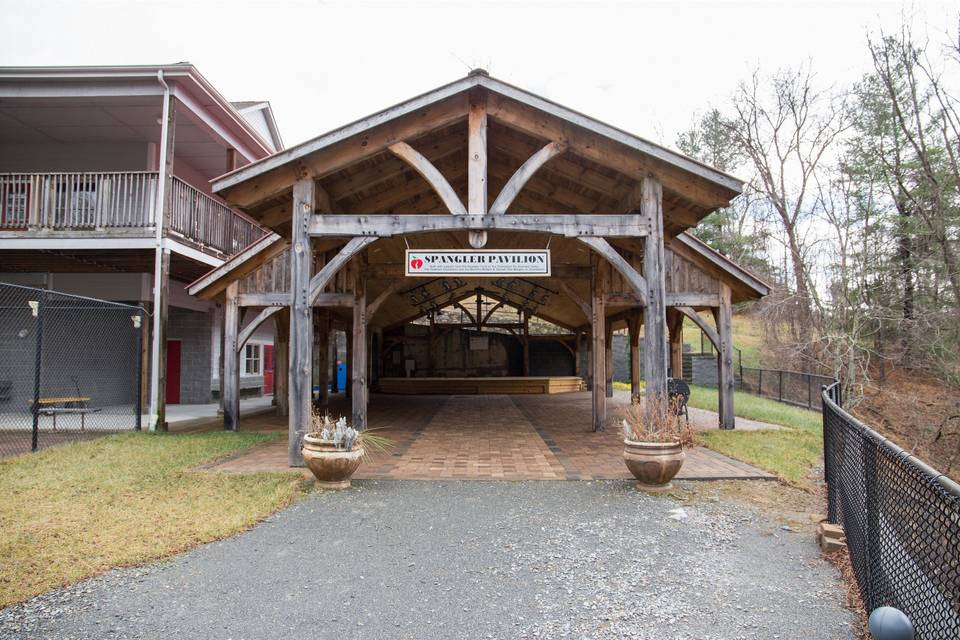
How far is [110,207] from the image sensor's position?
1127cm

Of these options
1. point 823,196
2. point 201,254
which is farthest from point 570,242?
point 823,196

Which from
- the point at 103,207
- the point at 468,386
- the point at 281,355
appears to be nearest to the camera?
the point at 103,207

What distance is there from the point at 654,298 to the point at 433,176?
9.89ft

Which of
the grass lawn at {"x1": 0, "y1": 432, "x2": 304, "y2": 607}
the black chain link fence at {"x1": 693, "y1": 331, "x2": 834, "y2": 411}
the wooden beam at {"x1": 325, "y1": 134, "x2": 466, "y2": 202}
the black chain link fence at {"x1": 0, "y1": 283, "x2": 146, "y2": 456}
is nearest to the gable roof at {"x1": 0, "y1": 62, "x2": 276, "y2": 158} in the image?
the black chain link fence at {"x1": 0, "y1": 283, "x2": 146, "y2": 456}

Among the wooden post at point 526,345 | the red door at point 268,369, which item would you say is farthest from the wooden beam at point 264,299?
the wooden post at point 526,345

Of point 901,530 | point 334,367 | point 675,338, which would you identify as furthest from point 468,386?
point 901,530

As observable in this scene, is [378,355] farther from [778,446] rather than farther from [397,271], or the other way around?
[778,446]

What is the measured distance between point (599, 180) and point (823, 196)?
1693 centimetres

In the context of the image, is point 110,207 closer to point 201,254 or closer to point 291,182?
point 201,254

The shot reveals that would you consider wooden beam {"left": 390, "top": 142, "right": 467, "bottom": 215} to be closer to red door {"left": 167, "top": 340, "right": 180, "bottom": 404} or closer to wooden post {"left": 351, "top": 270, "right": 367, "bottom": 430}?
wooden post {"left": 351, "top": 270, "right": 367, "bottom": 430}

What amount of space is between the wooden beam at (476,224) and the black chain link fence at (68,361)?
224 inches

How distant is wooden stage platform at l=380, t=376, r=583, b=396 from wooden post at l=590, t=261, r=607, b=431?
9.65 meters

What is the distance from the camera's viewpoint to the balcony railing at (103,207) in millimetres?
10992

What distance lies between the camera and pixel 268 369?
1948cm
